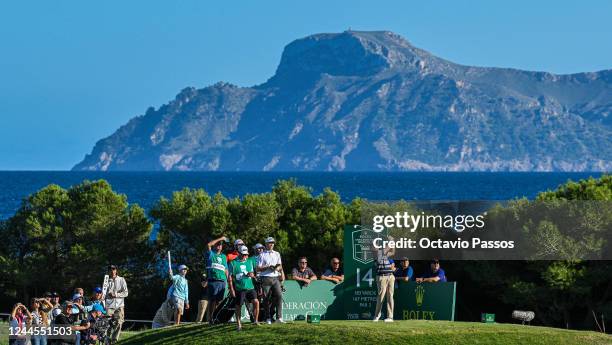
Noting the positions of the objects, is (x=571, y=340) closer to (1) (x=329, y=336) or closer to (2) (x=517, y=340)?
(2) (x=517, y=340)

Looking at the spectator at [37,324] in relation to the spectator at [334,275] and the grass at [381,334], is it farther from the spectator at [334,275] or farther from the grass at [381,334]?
the spectator at [334,275]

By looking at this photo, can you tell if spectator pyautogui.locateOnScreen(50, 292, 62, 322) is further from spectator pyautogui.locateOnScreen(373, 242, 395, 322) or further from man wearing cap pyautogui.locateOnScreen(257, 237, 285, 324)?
spectator pyautogui.locateOnScreen(373, 242, 395, 322)

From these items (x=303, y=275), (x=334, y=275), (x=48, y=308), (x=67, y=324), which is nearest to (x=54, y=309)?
(x=48, y=308)

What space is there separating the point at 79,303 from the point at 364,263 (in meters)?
6.76

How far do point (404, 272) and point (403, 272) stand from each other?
0.04m

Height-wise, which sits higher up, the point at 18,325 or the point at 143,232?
the point at 143,232

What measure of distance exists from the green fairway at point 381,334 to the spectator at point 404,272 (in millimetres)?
1564

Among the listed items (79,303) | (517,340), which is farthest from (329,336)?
(79,303)

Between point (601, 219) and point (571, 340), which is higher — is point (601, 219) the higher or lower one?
the higher one

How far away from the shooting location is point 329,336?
78.8 ft

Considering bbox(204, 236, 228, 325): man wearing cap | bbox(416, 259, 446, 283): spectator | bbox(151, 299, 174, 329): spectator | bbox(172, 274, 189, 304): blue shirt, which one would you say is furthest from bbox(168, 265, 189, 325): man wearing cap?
bbox(416, 259, 446, 283): spectator

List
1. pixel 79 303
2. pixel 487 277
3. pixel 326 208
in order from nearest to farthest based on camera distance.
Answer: pixel 79 303, pixel 487 277, pixel 326 208

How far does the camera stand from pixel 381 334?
78.6 feet

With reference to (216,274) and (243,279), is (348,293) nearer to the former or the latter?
(216,274)
